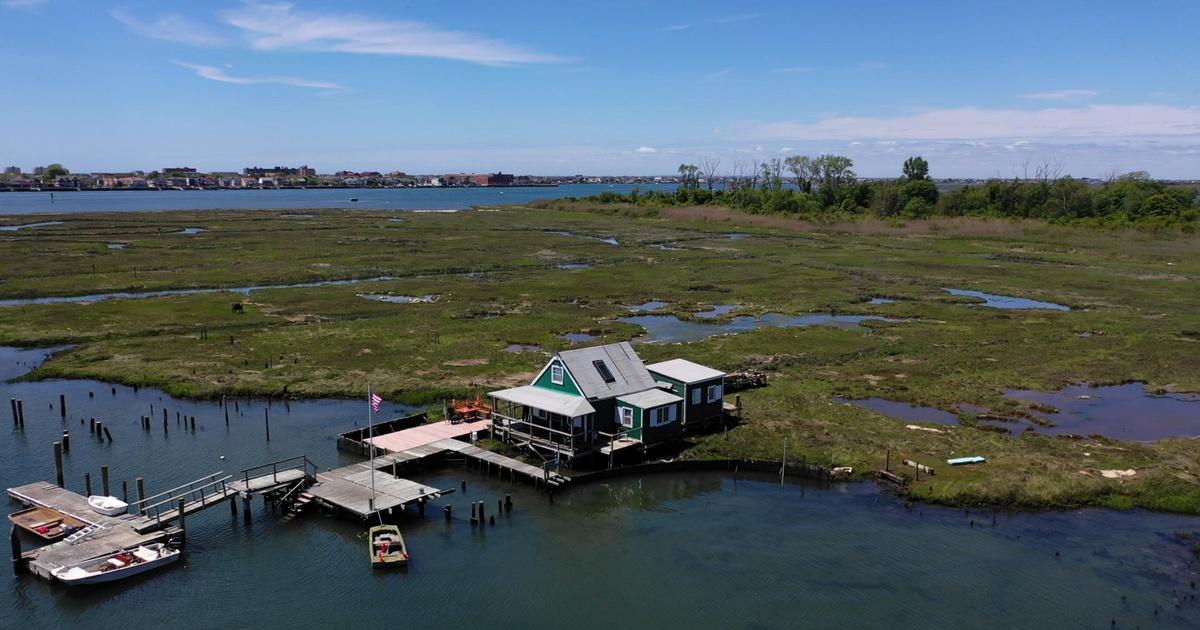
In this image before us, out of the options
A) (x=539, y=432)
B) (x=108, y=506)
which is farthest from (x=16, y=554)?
(x=539, y=432)

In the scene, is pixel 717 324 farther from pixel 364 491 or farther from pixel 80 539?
pixel 80 539

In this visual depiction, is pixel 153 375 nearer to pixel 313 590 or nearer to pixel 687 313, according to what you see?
pixel 313 590

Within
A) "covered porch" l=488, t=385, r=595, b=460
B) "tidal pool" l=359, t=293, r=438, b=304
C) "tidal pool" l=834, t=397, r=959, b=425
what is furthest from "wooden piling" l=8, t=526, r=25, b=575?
"tidal pool" l=359, t=293, r=438, b=304

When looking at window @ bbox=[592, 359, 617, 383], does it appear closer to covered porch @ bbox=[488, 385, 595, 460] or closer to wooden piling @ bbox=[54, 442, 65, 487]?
covered porch @ bbox=[488, 385, 595, 460]

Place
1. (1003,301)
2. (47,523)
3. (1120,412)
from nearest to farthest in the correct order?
(47,523) < (1120,412) < (1003,301)

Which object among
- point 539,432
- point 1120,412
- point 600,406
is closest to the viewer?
point 600,406

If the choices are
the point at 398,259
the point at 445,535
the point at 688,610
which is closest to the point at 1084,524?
the point at 688,610
